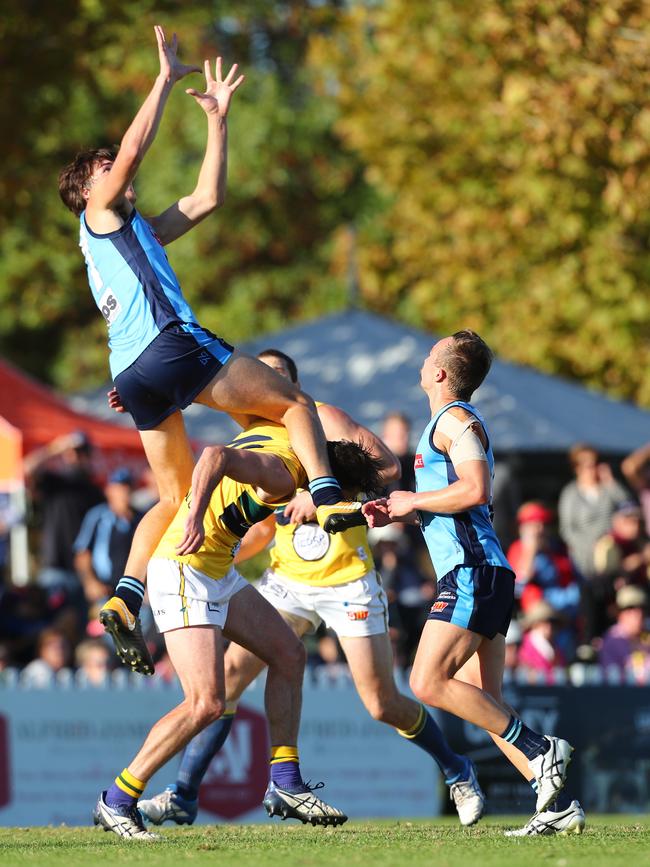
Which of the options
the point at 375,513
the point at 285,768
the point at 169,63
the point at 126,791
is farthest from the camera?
the point at 285,768

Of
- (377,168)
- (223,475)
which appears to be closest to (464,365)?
(223,475)

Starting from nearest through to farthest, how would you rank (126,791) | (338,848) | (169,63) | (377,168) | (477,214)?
(338,848), (126,791), (169,63), (477,214), (377,168)

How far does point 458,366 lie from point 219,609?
1544mm

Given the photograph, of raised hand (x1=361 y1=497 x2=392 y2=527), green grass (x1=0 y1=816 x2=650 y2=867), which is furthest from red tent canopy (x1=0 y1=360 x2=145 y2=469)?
raised hand (x1=361 y1=497 x2=392 y2=527)

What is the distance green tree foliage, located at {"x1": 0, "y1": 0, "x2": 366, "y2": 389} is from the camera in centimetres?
3150

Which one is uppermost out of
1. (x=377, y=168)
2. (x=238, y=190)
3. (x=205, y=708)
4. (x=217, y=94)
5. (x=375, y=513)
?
(x=238, y=190)

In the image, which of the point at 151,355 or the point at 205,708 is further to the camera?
the point at 151,355

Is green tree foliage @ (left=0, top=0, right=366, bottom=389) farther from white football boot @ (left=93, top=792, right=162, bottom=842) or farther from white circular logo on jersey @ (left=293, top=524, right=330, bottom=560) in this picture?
white football boot @ (left=93, top=792, right=162, bottom=842)

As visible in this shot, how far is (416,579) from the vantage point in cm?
1382

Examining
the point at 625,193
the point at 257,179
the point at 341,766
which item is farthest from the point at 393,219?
the point at 341,766

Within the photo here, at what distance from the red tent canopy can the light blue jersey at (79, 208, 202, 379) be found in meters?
8.71

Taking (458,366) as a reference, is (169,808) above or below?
below

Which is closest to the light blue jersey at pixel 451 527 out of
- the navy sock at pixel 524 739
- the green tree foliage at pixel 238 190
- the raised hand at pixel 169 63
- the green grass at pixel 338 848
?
the navy sock at pixel 524 739

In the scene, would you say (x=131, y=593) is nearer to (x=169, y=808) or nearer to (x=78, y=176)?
(x=169, y=808)
